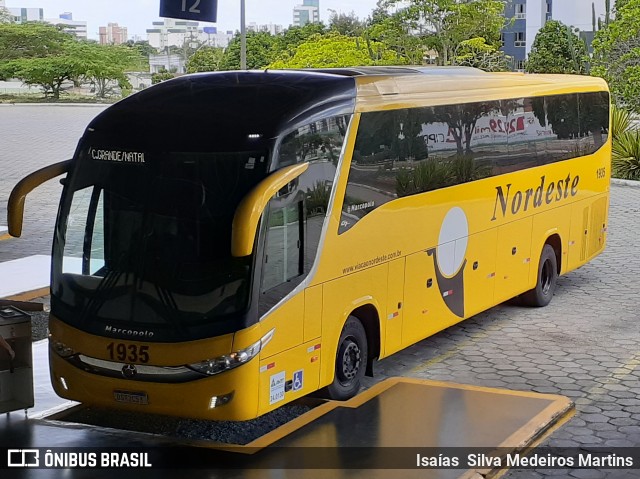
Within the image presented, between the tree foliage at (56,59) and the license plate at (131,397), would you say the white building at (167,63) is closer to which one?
the tree foliage at (56,59)

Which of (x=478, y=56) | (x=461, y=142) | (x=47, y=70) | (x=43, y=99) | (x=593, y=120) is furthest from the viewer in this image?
(x=43, y=99)

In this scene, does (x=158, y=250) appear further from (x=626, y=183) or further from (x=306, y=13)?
(x=306, y=13)

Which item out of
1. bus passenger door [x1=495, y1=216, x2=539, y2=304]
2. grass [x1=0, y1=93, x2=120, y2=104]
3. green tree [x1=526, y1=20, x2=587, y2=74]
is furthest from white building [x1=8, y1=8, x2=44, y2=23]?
bus passenger door [x1=495, y1=216, x2=539, y2=304]

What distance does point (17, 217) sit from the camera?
907 cm

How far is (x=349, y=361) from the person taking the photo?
9.73 meters

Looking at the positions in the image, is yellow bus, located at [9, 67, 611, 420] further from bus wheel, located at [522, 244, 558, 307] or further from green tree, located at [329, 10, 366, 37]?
green tree, located at [329, 10, 366, 37]

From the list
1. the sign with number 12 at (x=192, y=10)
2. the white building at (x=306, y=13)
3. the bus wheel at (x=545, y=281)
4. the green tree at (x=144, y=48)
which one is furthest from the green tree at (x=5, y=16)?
the bus wheel at (x=545, y=281)

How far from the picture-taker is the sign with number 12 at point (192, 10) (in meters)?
15.9

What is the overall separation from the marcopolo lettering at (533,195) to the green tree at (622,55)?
17.8m

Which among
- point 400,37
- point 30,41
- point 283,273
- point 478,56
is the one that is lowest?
point 283,273

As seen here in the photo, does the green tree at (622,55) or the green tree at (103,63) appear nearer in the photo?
the green tree at (622,55)

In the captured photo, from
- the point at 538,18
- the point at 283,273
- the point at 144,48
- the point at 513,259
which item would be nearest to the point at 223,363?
the point at 283,273

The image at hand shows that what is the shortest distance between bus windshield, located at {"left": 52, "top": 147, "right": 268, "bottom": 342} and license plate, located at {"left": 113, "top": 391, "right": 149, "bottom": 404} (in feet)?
1.48

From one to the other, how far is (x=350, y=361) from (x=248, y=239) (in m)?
2.51
